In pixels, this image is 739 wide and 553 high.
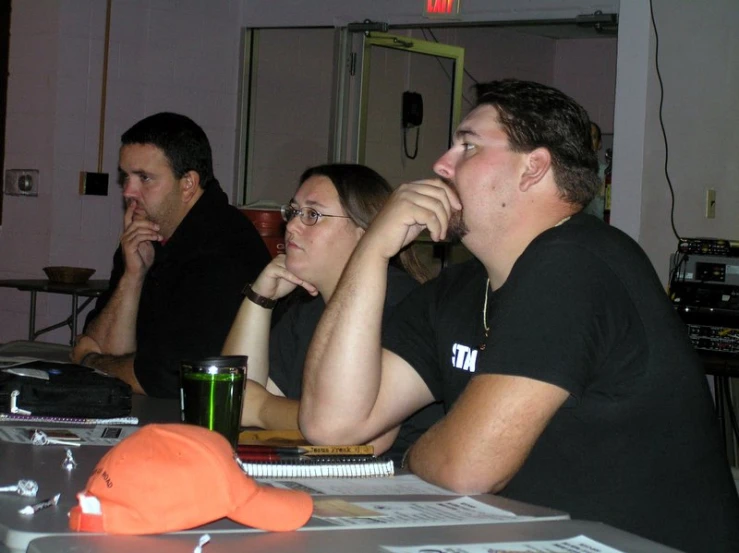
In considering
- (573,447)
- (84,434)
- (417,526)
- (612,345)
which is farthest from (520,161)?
(84,434)

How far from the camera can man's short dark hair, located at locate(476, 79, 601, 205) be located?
1.75 meters

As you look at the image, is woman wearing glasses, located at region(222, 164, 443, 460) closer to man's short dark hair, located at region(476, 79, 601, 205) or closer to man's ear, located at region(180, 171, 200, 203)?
man's short dark hair, located at region(476, 79, 601, 205)

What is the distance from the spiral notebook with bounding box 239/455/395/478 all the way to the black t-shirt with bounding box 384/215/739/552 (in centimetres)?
21

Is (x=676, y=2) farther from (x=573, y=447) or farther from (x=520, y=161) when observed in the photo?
(x=573, y=447)

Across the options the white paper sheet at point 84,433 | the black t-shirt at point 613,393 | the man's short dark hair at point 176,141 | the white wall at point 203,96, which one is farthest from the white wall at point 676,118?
the white paper sheet at point 84,433

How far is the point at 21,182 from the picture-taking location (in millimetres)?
5805

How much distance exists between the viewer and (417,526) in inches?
47.3

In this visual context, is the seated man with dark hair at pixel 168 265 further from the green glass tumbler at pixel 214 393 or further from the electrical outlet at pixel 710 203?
the electrical outlet at pixel 710 203

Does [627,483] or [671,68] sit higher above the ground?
[671,68]

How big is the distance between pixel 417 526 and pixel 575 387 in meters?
0.38

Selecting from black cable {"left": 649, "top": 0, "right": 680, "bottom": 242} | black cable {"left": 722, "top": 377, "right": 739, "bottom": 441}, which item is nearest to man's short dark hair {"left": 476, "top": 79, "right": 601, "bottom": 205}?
black cable {"left": 722, "top": 377, "right": 739, "bottom": 441}

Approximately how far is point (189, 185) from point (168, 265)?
1.11 ft

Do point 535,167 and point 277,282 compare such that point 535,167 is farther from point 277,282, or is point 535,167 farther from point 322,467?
point 277,282

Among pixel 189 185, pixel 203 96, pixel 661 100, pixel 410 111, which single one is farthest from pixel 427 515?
pixel 410 111
